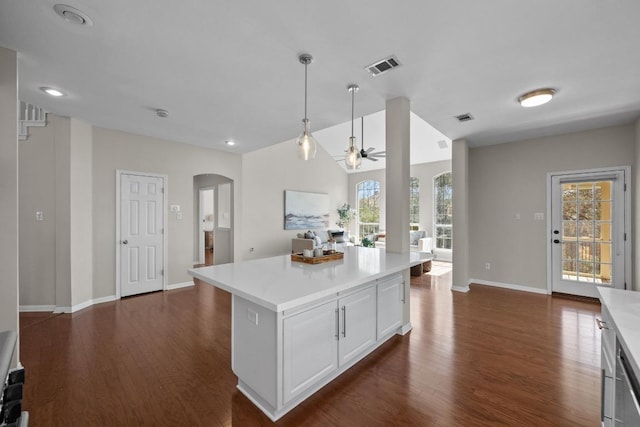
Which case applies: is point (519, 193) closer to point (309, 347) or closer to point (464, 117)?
point (464, 117)

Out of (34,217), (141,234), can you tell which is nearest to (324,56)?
(141,234)

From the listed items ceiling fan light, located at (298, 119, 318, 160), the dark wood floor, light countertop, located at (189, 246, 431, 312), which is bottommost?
the dark wood floor

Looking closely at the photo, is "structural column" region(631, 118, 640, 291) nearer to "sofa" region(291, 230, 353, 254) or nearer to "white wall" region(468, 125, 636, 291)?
"white wall" region(468, 125, 636, 291)

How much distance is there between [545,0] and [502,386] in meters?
2.61

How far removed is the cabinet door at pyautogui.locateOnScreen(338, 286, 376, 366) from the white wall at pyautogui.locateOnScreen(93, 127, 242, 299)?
12.6 ft

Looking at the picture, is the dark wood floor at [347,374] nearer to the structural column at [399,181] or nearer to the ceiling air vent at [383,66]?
the structural column at [399,181]

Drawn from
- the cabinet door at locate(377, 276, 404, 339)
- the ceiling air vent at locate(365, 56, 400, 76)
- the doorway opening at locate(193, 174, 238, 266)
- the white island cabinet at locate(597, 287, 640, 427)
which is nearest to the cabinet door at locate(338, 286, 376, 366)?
the cabinet door at locate(377, 276, 404, 339)

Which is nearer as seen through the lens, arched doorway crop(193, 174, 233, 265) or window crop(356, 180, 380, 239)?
arched doorway crop(193, 174, 233, 265)

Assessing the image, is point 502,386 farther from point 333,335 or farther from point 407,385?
point 333,335

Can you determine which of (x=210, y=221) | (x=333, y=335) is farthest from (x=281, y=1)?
(x=210, y=221)

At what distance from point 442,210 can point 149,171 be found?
7.18 m

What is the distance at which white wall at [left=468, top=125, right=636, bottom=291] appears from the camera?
4111 millimetres

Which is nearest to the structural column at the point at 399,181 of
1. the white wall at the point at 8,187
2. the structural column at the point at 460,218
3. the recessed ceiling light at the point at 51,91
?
the structural column at the point at 460,218

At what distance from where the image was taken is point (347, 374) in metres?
2.21
